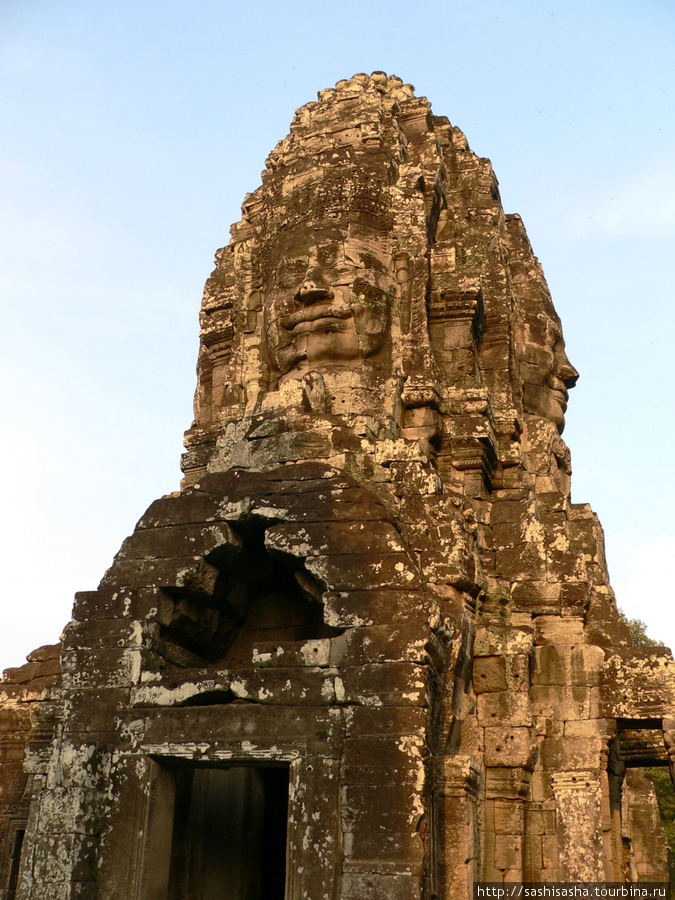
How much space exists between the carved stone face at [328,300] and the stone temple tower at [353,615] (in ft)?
0.11

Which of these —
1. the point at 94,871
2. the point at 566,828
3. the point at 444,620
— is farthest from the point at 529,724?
the point at 94,871

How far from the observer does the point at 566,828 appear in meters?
8.91

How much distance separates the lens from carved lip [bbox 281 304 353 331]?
10.9m

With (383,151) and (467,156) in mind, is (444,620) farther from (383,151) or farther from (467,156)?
(467,156)

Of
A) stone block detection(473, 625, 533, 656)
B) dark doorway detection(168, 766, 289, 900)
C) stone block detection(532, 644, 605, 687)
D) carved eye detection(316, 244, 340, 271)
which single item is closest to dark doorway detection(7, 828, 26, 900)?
dark doorway detection(168, 766, 289, 900)

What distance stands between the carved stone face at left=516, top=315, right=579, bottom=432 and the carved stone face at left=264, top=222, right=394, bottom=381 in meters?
2.59

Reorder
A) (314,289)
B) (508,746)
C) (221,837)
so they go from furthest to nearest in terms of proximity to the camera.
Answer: (314,289)
(221,837)
(508,746)

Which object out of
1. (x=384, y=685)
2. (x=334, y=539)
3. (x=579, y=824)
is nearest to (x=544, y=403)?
(x=334, y=539)

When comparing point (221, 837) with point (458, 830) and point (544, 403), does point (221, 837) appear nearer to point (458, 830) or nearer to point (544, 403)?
point (458, 830)

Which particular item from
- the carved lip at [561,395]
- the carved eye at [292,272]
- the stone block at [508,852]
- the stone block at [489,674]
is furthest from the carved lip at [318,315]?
the stone block at [508,852]

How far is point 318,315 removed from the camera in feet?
35.8

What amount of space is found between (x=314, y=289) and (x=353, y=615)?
4.15m

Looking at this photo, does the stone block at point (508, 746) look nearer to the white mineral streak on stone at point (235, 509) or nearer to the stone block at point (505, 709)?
the stone block at point (505, 709)

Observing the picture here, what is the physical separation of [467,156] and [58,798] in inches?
387
